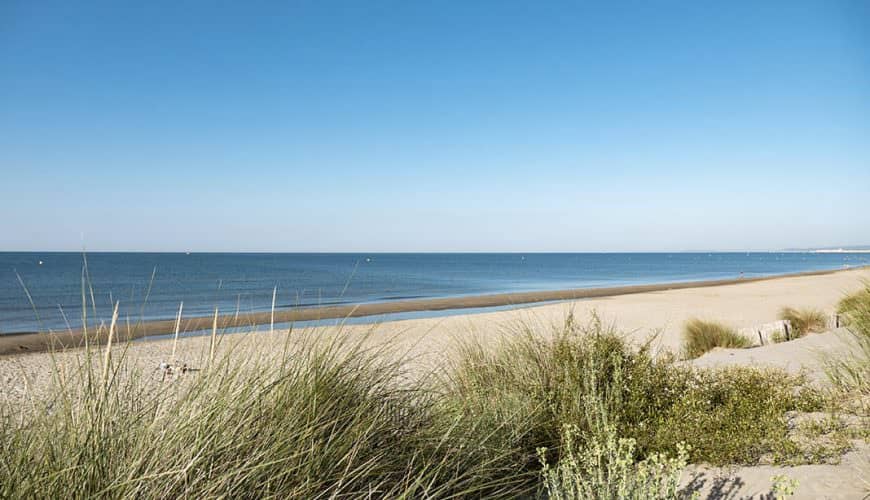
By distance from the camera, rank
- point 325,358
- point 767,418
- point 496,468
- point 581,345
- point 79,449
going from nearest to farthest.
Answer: point 79,449 < point 325,358 < point 496,468 < point 767,418 < point 581,345

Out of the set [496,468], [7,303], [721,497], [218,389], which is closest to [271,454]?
[218,389]

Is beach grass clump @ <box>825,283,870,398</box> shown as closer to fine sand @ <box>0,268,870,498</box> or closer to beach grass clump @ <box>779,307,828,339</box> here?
fine sand @ <box>0,268,870,498</box>

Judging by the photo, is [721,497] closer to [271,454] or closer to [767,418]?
[767,418]

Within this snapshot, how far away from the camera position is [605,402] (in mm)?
4988

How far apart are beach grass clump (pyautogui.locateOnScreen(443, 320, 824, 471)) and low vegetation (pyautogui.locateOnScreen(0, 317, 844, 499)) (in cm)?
2

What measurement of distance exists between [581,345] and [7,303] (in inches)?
1329

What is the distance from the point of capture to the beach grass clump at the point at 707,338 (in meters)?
10.7

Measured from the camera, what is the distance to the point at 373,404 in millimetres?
3420

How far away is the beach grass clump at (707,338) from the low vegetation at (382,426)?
16.7ft

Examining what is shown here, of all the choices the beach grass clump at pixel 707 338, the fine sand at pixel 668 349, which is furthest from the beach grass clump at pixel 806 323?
the beach grass clump at pixel 707 338

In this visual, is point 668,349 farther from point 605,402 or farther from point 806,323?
point 605,402

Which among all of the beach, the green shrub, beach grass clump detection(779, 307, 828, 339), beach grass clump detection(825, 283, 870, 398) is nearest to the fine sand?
the beach

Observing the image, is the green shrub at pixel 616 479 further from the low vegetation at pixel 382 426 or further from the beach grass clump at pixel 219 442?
the beach grass clump at pixel 219 442

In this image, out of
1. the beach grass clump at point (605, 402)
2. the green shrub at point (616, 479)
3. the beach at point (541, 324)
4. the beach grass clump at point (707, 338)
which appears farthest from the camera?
the beach grass clump at point (707, 338)
